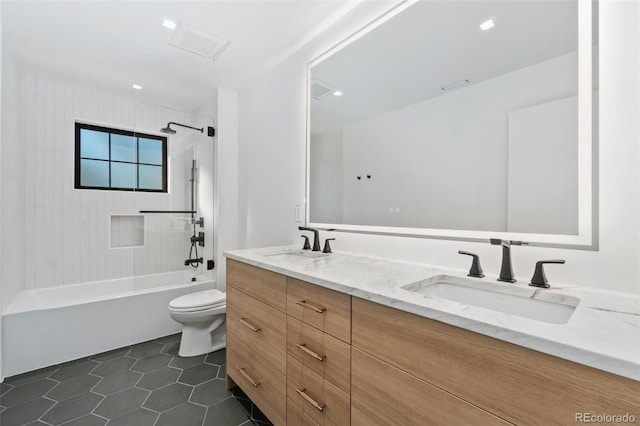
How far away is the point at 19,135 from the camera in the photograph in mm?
2471

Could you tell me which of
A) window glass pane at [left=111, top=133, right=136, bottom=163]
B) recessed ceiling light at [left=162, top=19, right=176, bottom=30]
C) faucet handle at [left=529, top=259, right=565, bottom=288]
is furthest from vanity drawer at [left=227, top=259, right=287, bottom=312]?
window glass pane at [left=111, top=133, right=136, bottom=163]

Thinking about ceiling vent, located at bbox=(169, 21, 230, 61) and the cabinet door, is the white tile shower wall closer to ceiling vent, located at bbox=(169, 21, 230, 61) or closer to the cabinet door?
ceiling vent, located at bbox=(169, 21, 230, 61)

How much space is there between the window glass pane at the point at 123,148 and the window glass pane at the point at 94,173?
5.7 inches

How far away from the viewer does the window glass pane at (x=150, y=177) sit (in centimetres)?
319

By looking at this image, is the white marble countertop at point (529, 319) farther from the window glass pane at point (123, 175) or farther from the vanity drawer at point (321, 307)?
the window glass pane at point (123, 175)

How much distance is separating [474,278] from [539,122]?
2.07ft

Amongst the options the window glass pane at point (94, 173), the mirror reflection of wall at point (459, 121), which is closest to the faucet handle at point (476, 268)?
the mirror reflection of wall at point (459, 121)

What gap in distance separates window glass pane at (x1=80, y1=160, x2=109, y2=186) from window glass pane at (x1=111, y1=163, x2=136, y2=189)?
6 centimetres

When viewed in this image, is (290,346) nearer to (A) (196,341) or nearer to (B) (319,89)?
(A) (196,341)

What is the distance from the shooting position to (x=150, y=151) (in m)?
3.24

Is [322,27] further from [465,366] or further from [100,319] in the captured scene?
[100,319]

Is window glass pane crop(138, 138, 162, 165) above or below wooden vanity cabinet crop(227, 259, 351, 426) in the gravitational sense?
above

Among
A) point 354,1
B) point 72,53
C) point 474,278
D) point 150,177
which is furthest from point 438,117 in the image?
point 150,177

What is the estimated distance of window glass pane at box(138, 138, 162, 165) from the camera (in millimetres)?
3203
